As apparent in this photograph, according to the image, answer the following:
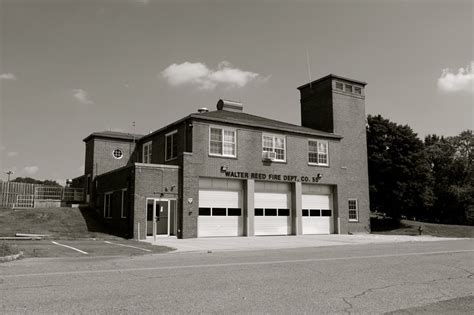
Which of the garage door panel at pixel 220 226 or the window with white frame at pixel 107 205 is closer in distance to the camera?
the garage door panel at pixel 220 226

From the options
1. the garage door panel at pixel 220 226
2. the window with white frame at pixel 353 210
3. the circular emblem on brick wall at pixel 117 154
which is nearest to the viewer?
the garage door panel at pixel 220 226

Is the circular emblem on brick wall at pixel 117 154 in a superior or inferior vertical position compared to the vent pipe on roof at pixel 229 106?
inferior

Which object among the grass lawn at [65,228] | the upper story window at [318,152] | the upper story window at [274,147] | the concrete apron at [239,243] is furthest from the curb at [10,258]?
the upper story window at [318,152]

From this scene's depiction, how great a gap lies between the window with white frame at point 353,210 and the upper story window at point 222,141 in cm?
1141

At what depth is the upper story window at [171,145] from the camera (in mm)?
28547

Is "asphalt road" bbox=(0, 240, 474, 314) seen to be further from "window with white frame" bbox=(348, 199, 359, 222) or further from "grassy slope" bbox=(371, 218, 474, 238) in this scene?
"grassy slope" bbox=(371, 218, 474, 238)

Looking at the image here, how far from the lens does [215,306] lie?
6.90 m

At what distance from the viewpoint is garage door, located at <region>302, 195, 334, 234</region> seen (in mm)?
31094

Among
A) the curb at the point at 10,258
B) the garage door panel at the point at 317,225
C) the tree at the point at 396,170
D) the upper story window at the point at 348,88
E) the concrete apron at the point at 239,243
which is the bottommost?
the concrete apron at the point at 239,243

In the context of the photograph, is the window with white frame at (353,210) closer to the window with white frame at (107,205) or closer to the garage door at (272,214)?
the garage door at (272,214)

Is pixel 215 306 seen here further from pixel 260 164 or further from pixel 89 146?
pixel 89 146

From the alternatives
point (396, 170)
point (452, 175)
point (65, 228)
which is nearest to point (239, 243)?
point (65, 228)

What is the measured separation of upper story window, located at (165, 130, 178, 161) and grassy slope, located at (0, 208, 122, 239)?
6246mm

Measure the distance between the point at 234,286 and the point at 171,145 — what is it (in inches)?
839
